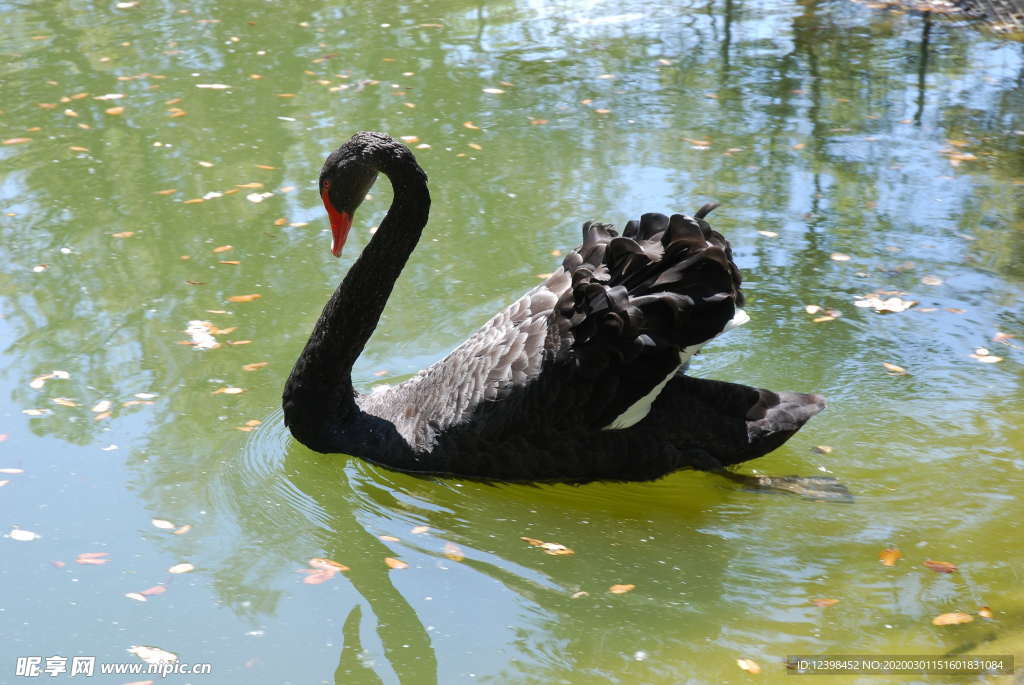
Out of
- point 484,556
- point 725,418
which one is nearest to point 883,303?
point 725,418

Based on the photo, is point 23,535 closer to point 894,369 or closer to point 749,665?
point 749,665

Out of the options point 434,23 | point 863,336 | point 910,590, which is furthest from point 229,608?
point 434,23

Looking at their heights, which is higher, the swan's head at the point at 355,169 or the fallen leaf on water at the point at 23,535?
the swan's head at the point at 355,169

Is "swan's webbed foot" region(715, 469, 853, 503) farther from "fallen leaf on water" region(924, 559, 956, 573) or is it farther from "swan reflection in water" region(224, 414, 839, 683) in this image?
"fallen leaf on water" region(924, 559, 956, 573)

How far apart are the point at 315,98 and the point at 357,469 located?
5.07 m

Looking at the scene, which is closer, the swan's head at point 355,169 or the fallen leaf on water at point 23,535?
the fallen leaf on water at point 23,535

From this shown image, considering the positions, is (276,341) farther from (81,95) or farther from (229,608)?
(81,95)

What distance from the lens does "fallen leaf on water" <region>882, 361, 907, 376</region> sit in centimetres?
524

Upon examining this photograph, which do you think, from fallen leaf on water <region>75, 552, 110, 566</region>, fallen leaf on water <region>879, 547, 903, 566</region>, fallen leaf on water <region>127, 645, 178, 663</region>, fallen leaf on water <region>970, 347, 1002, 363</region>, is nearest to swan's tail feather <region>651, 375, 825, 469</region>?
fallen leaf on water <region>879, 547, 903, 566</region>

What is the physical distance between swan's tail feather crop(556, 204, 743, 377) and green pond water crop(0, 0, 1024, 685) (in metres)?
0.69

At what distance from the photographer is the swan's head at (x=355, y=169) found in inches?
176

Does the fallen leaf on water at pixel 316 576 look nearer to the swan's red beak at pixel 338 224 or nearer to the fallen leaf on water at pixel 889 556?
the swan's red beak at pixel 338 224

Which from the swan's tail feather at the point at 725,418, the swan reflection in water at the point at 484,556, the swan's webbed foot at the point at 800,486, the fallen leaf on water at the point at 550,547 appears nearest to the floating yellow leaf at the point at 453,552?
the swan reflection in water at the point at 484,556

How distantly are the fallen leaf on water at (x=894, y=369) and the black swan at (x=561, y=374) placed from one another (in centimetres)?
77
